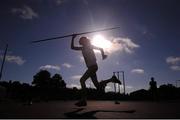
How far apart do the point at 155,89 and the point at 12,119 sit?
15.9m

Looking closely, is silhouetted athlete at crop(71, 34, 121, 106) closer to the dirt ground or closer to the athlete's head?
the athlete's head

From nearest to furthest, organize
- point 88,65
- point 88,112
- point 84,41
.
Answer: point 88,112
point 88,65
point 84,41

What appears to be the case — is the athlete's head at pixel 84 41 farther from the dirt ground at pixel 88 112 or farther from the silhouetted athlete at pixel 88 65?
the dirt ground at pixel 88 112

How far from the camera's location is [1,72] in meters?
37.6

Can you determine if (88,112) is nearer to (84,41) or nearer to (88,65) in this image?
(88,65)

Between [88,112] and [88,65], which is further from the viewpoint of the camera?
[88,65]

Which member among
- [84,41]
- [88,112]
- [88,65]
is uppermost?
[84,41]

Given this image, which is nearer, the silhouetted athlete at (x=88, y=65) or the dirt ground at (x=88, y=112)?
the dirt ground at (x=88, y=112)

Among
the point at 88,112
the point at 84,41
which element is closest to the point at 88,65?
the point at 84,41

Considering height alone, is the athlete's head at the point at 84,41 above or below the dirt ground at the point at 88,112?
above

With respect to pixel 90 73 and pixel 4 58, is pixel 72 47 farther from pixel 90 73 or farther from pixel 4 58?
pixel 4 58

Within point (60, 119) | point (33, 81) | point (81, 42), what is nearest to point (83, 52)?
point (81, 42)

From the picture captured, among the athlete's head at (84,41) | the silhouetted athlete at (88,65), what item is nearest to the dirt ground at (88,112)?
the silhouetted athlete at (88,65)

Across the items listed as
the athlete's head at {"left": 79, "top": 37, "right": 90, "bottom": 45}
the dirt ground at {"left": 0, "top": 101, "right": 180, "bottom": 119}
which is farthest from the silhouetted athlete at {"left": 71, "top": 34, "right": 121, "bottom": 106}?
the dirt ground at {"left": 0, "top": 101, "right": 180, "bottom": 119}
